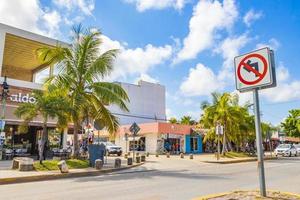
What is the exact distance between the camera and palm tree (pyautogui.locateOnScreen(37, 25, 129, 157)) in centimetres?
1836

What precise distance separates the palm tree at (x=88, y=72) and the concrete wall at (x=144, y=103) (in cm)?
3762

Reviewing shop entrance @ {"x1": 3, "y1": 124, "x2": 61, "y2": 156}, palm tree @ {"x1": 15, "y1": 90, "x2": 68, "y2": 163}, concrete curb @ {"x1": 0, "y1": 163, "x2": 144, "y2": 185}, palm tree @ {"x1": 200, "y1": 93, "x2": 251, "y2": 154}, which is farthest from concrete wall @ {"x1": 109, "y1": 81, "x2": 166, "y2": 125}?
concrete curb @ {"x1": 0, "y1": 163, "x2": 144, "y2": 185}

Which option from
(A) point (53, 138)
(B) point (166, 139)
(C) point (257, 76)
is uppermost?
(C) point (257, 76)

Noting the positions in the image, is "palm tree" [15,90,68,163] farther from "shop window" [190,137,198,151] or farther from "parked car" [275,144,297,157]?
"parked car" [275,144,297,157]

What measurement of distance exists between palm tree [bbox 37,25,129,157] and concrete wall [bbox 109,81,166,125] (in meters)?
37.6

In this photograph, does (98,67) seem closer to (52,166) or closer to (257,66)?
(52,166)

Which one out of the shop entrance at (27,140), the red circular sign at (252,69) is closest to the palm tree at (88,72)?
the shop entrance at (27,140)

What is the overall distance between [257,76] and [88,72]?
14.0 metres

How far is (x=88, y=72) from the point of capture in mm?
18641

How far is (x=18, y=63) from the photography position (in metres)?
33.2

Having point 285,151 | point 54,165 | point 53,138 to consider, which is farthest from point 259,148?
point 285,151

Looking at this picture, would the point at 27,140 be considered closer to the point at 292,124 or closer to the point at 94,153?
the point at 94,153

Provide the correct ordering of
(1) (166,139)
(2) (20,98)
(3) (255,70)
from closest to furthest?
1. (3) (255,70)
2. (2) (20,98)
3. (1) (166,139)

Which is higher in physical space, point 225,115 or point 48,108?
point 225,115
